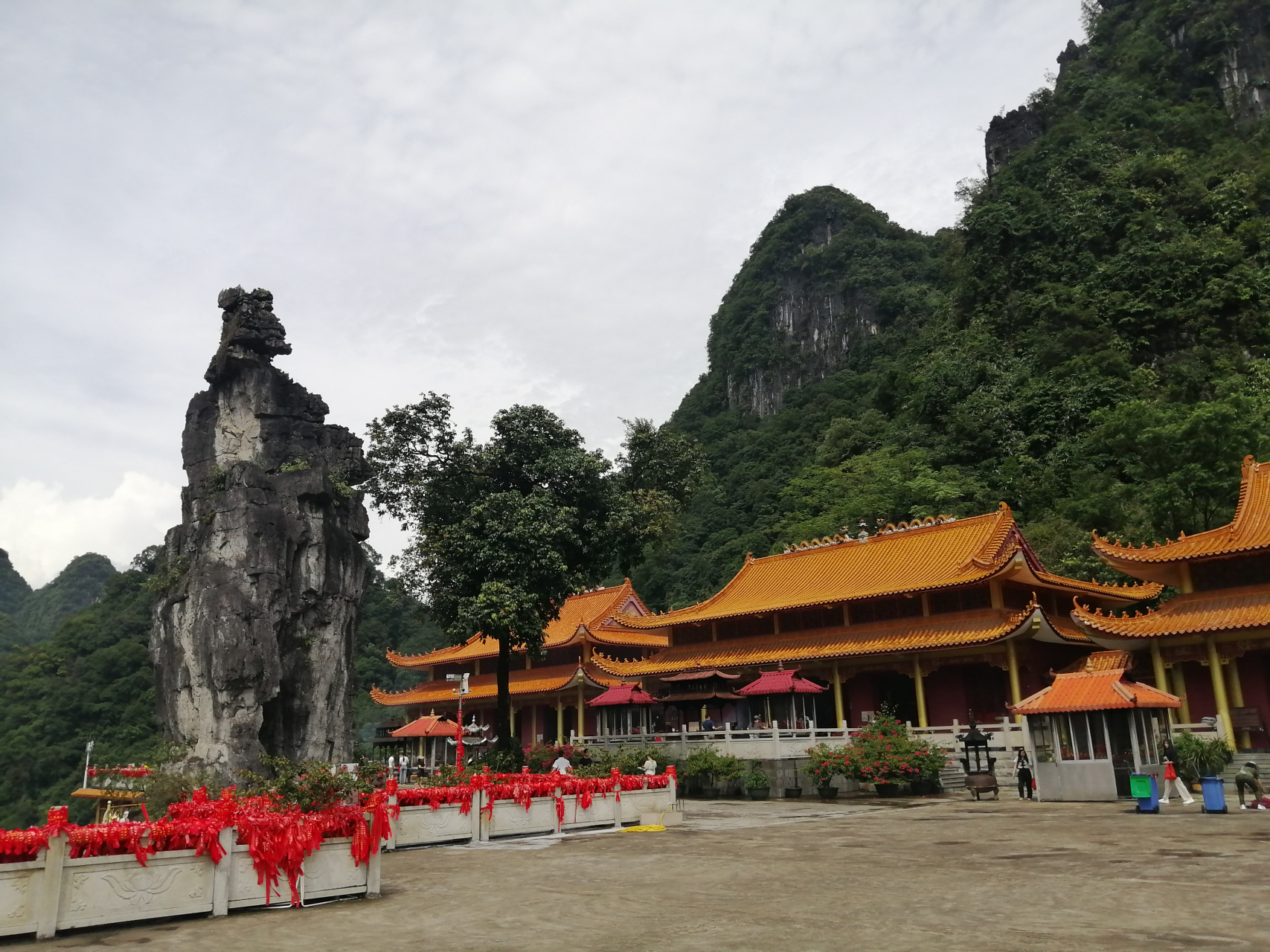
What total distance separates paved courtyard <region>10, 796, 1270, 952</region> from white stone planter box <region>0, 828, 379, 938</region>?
173 millimetres

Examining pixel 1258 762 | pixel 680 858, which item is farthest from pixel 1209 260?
pixel 680 858

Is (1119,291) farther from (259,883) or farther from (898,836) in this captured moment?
(259,883)

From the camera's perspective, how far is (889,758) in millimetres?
23812

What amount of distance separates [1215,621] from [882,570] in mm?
11134

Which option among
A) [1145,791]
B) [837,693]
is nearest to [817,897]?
[1145,791]

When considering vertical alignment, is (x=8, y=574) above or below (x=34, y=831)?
above

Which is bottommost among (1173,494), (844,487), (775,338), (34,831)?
(34,831)

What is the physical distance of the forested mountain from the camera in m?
39.4

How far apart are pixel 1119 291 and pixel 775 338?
171 ft

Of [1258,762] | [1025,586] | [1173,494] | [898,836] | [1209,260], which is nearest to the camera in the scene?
[898,836]

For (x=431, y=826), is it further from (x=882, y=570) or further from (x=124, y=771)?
(x=124, y=771)

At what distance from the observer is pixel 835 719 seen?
32.3 m

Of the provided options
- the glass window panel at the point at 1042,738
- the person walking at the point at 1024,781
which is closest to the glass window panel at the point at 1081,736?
the glass window panel at the point at 1042,738

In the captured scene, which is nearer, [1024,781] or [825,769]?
[1024,781]
